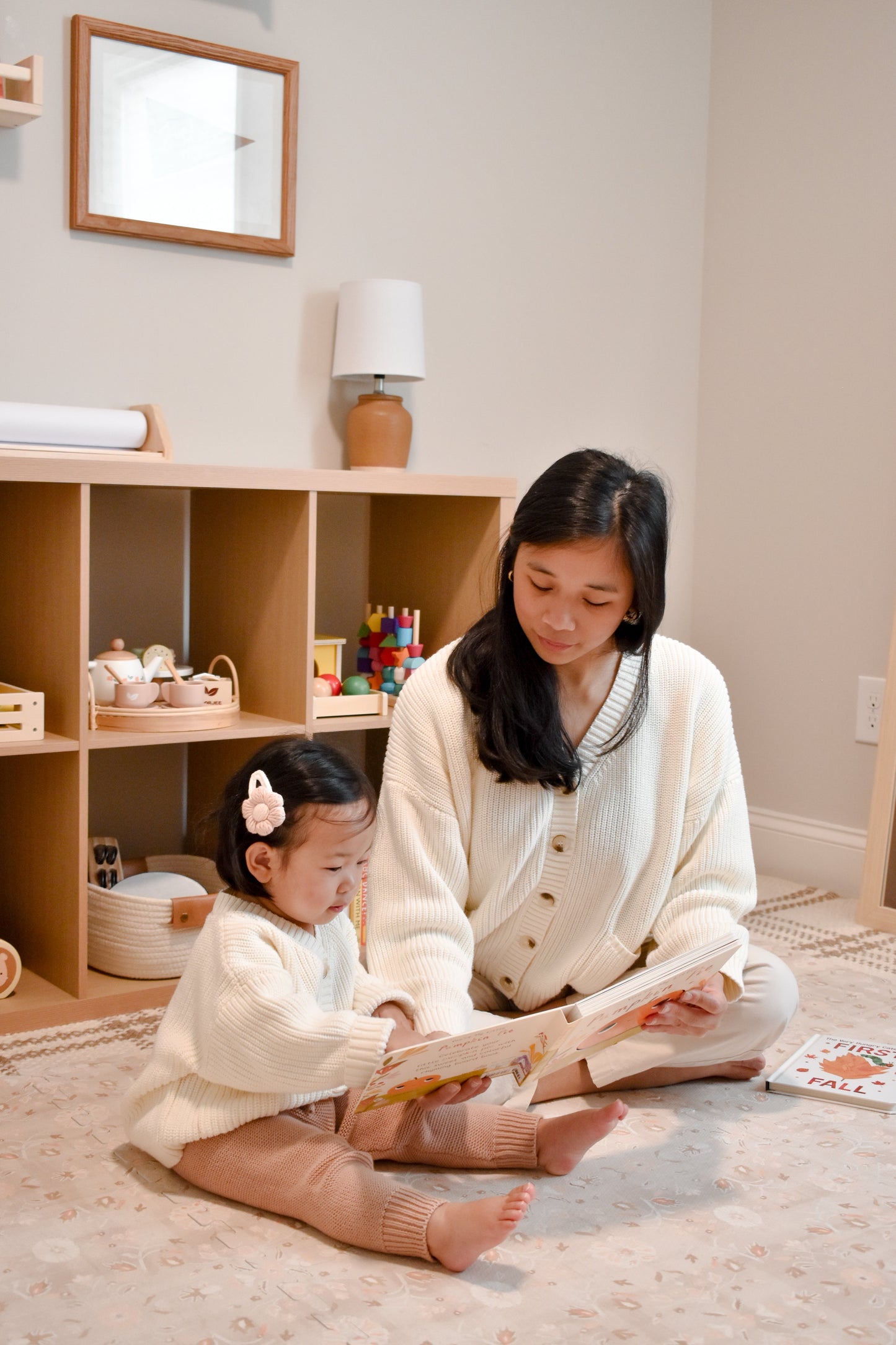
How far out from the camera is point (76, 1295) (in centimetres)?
113

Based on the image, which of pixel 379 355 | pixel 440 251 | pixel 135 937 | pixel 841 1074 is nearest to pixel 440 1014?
pixel 841 1074

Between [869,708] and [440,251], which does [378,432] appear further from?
[869,708]

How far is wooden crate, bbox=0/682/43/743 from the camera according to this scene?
177cm

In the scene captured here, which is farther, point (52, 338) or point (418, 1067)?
point (52, 338)

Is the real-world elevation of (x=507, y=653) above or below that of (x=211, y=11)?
below

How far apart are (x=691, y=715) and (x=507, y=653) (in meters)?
0.24

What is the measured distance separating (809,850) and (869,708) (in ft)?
1.07

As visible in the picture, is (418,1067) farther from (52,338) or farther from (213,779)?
(52,338)

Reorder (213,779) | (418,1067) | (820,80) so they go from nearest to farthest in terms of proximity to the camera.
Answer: (418,1067) → (213,779) → (820,80)

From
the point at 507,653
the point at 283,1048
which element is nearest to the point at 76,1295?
the point at 283,1048

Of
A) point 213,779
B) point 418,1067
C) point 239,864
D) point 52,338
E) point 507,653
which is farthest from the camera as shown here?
point 213,779

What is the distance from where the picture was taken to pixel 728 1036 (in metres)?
1.56

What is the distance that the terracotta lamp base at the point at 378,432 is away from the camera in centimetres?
229

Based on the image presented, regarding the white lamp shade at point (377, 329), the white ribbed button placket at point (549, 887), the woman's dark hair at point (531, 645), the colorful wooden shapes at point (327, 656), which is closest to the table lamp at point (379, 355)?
the white lamp shade at point (377, 329)
